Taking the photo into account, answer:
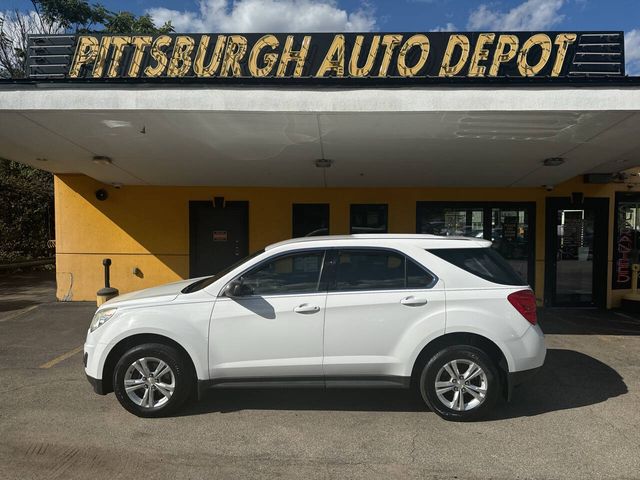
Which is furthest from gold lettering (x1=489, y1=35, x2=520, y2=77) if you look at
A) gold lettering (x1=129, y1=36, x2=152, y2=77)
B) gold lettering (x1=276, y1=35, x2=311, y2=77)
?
gold lettering (x1=129, y1=36, x2=152, y2=77)

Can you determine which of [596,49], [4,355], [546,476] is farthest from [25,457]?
[596,49]

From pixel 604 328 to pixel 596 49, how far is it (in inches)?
183

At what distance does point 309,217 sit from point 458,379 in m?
6.36

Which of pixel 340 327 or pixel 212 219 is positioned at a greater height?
pixel 212 219

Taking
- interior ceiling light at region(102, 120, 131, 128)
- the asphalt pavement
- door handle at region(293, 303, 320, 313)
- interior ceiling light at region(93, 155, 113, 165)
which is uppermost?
interior ceiling light at region(102, 120, 131, 128)

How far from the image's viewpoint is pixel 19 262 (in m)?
15.1

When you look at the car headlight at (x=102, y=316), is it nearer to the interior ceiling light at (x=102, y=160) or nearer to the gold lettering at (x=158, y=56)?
the gold lettering at (x=158, y=56)

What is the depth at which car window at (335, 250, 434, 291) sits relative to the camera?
4.11 metres

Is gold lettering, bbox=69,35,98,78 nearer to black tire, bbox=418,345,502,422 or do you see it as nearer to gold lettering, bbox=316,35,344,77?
gold lettering, bbox=316,35,344,77

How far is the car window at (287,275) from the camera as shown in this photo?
4.12 m

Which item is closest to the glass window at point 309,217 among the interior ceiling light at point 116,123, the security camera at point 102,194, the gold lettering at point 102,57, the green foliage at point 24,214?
the security camera at point 102,194

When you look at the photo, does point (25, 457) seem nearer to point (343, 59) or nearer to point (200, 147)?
point (200, 147)

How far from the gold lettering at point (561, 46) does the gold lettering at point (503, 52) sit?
1.90 ft

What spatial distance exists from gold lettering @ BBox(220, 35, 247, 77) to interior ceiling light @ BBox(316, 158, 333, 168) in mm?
2064
